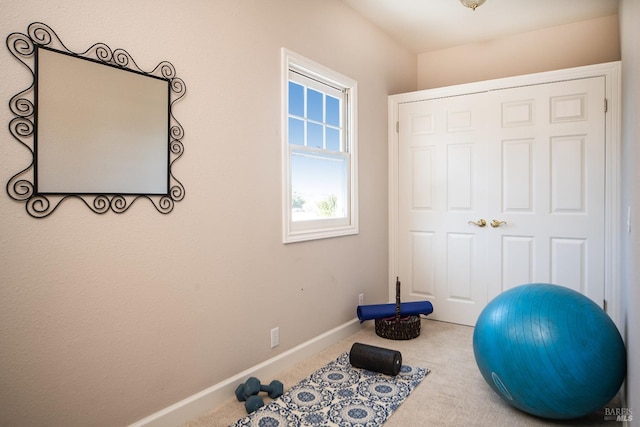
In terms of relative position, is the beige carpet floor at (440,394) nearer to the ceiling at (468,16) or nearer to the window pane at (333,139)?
the window pane at (333,139)

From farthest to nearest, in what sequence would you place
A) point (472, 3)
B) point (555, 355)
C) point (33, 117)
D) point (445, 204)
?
1. point (445, 204)
2. point (472, 3)
3. point (555, 355)
4. point (33, 117)

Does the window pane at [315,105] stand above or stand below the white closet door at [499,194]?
above

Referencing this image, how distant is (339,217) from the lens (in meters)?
3.36

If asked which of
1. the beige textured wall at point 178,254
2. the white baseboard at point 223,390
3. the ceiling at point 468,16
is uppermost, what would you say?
the ceiling at point 468,16

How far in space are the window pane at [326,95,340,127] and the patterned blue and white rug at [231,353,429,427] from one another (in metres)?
1.90

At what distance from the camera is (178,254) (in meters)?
2.08

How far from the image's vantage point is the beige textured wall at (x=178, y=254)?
155 cm

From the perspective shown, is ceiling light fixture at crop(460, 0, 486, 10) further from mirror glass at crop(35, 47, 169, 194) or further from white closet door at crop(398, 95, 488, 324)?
mirror glass at crop(35, 47, 169, 194)

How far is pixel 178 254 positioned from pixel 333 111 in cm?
186

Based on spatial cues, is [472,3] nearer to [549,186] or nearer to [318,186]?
[549,186]

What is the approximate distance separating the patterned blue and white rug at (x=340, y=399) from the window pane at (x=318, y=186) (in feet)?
3.66

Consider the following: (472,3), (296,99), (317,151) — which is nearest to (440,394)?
(317,151)

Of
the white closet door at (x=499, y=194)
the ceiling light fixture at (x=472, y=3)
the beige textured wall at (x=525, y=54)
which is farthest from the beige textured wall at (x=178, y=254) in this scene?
the beige textured wall at (x=525, y=54)

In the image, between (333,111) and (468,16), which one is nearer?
(333,111)
